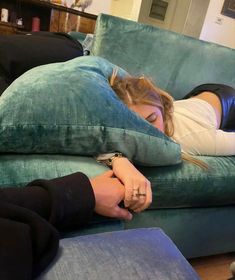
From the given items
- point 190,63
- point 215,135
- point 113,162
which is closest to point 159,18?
point 190,63

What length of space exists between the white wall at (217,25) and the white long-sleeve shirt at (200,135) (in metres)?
→ 3.19

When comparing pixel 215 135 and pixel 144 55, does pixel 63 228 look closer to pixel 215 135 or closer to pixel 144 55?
pixel 215 135

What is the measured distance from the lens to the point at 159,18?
13.6 ft

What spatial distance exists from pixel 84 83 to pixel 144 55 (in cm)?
72

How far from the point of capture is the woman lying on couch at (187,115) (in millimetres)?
819

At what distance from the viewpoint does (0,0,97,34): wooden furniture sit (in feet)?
9.07

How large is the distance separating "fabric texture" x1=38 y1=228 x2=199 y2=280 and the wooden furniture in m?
2.75

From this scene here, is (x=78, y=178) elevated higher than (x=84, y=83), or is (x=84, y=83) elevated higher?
(x=84, y=83)

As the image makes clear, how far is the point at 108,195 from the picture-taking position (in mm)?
558

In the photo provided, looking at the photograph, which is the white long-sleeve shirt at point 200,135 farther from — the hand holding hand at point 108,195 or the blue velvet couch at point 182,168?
the hand holding hand at point 108,195

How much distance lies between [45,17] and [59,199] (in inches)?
117

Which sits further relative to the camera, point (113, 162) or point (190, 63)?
point (190, 63)

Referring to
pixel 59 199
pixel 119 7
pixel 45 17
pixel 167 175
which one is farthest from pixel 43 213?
pixel 119 7

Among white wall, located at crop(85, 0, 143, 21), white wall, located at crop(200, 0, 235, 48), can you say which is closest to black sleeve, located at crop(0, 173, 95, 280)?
white wall, located at crop(85, 0, 143, 21)
